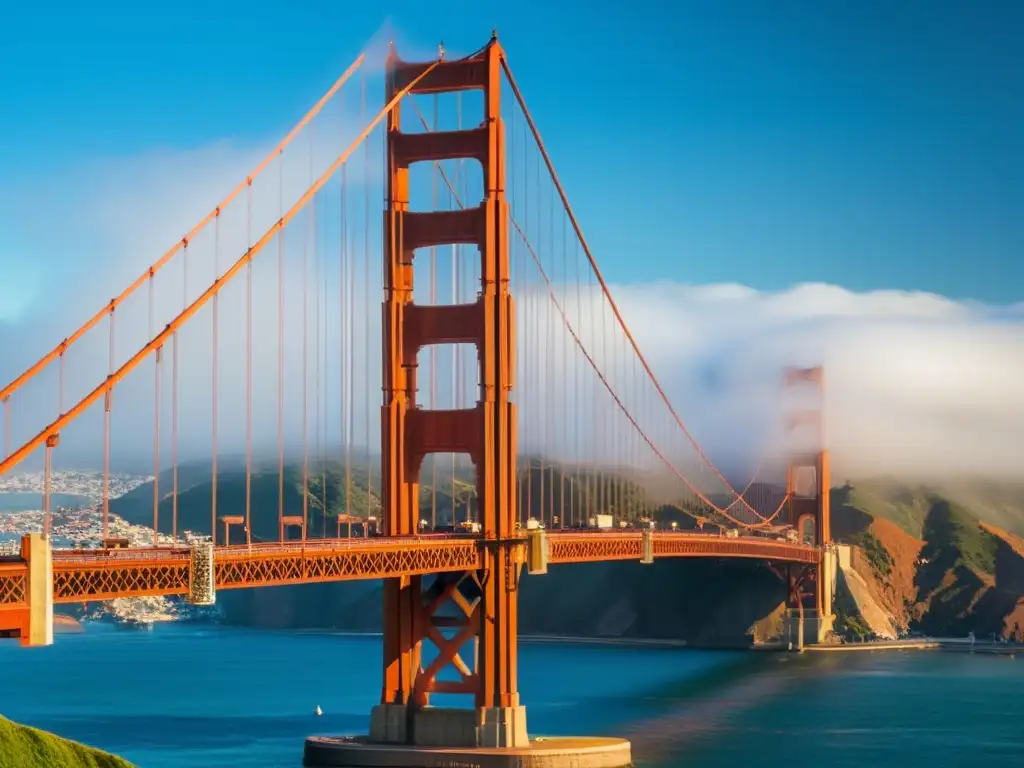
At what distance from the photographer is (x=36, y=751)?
4084 cm

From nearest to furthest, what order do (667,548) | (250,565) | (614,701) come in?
1. (250,565)
2. (667,548)
3. (614,701)

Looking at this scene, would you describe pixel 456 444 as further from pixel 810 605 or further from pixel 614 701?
pixel 810 605

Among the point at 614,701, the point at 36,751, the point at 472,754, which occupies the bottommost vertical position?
the point at 614,701

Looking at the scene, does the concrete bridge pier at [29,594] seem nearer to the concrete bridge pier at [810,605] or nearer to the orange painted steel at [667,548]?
the orange painted steel at [667,548]

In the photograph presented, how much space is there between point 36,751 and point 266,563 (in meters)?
11.0

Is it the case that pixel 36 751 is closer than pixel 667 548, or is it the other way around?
pixel 36 751

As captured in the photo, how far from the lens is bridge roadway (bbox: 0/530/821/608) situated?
144ft

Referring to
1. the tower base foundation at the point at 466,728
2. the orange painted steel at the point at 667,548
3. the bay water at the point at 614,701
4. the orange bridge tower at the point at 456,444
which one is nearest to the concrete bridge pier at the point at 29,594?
the orange bridge tower at the point at 456,444

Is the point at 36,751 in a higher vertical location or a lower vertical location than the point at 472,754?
higher

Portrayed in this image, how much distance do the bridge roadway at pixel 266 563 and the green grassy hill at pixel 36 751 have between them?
257 cm

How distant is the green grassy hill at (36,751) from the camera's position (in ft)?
132

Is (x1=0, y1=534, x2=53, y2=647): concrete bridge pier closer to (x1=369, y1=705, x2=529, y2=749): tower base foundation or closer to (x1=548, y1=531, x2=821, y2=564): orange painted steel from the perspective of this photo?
(x1=369, y1=705, x2=529, y2=749): tower base foundation

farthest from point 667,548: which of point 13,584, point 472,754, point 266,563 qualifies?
point 13,584

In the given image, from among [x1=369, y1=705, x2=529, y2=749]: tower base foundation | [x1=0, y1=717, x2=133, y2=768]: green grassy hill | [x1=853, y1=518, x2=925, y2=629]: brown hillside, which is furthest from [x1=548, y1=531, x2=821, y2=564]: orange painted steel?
[x1=0, y1=717, x2=133, y2=768]: green grassy hill
